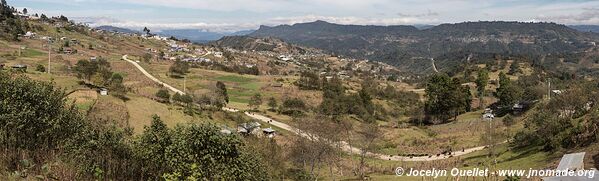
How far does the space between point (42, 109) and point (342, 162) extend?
100ft

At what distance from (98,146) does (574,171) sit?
1398cm

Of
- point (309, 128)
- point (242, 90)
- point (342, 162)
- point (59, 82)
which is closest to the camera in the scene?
point (342, 162)

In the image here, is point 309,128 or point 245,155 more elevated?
point 245,155

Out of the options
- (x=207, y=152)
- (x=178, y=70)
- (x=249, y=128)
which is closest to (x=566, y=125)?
(x=207, y=152)

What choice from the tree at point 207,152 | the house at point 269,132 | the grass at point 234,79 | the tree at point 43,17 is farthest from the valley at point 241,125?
the tree at point 43,17

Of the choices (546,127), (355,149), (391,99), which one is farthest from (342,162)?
(391,99)

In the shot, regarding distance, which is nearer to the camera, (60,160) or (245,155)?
(60,160)

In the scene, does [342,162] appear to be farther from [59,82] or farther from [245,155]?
[59,82]

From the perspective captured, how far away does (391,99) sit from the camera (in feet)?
339

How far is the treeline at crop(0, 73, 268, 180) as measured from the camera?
35.5 ft

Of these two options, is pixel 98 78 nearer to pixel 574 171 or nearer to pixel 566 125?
pixel 566 125

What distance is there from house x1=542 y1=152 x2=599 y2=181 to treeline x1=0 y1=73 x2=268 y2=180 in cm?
892

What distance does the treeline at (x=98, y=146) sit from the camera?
1081 centimetres

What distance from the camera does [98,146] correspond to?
1366cm
